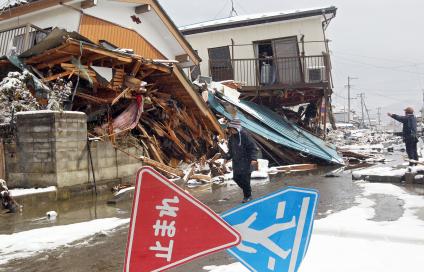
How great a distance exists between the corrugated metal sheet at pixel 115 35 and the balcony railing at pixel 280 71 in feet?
18.2

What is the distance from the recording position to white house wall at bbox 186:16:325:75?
826 inches

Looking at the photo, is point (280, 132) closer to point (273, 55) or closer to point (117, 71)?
point (273, 55)

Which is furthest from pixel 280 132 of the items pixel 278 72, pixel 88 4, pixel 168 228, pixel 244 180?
pixel 168 228

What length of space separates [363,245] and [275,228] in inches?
86.0

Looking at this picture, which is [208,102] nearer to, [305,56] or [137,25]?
[137,25]

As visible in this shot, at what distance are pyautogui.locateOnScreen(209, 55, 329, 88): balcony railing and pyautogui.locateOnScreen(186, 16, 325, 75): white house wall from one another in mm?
877

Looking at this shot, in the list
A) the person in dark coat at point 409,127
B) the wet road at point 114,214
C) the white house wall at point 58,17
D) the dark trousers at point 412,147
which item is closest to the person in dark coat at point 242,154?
the wet road at point 114,214

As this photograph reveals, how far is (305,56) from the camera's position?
1995 cm

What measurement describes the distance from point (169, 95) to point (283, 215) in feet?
33.9

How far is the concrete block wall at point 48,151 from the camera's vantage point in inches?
323

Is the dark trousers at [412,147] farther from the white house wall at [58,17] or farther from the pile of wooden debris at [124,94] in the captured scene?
the white house wall at [58,17]

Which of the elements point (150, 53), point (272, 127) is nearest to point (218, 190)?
point (272, 127)

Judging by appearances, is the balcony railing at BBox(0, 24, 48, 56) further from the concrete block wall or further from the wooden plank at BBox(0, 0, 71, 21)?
the concrete block wall

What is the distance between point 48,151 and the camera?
27.0ft
